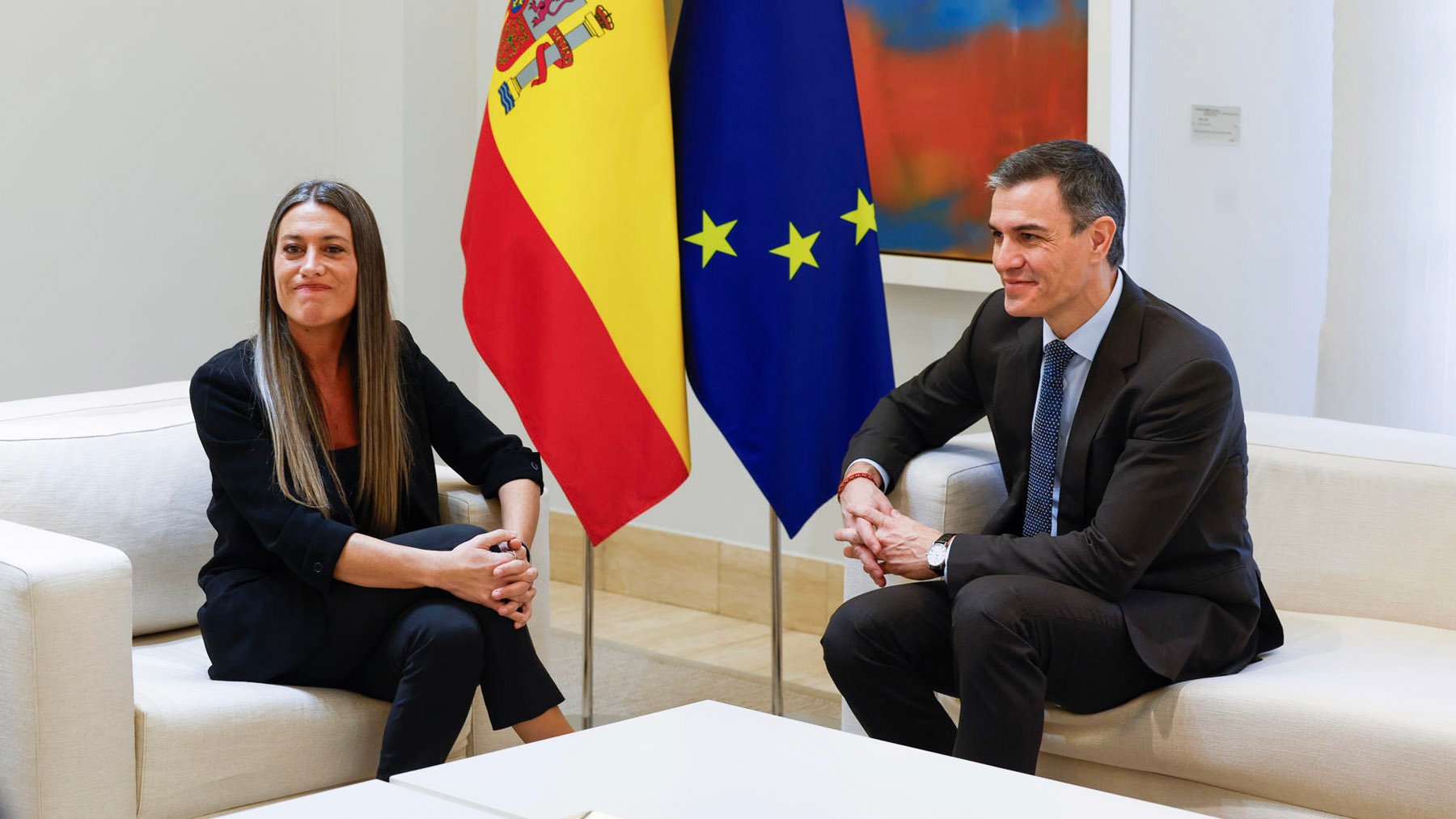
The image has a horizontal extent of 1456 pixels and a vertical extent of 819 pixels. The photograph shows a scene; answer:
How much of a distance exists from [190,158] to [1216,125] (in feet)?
8.70

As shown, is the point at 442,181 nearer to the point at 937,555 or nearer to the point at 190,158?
the point at 190,158

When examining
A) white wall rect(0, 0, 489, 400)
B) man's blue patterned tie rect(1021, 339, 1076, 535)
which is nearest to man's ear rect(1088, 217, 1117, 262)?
man's blue patterned tie rect(1021, 339, 1076, 535)

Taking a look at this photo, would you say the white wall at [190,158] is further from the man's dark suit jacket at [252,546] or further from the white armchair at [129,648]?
the man's dark suit jacket at [252,546]

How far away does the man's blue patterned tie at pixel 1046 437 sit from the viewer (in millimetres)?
2535

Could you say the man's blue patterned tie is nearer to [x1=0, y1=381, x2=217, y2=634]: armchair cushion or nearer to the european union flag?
the european union flag

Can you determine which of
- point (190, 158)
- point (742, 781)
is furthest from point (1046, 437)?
point (190, 158)

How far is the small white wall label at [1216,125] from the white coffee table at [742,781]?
6.52 feet

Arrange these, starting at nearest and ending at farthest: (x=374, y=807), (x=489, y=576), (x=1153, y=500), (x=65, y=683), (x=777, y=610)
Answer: (x=374, y=807), (x=65, y=683), (x=1153, y=500), (x=489, y=576), (x=777, y=610)

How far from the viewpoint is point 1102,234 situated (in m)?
2.48

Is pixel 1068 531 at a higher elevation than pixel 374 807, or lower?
higher

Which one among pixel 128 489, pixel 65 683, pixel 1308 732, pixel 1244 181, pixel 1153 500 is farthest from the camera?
pixel 1244 181

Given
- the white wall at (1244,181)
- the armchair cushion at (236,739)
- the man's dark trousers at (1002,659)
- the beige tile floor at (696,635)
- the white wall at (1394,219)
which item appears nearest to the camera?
the armchair cushion at (236,739)

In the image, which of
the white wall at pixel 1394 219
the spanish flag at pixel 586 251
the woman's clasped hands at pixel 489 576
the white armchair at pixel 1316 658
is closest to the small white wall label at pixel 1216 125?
the white wall at pixel 1394 219

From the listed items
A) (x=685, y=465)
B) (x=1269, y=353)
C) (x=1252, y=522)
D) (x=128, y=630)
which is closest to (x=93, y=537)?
(x=128, y=630)
